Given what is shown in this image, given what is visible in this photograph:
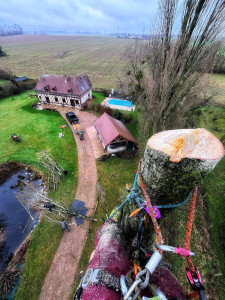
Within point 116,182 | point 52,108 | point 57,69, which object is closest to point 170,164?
point 116,182

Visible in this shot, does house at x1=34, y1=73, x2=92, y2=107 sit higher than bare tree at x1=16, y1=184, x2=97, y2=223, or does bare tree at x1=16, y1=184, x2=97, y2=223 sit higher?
house at x1=34, y1=73, x2=92, y2=107

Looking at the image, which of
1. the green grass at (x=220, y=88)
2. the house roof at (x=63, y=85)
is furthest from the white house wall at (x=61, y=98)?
the green grass at (x=220, y=88)

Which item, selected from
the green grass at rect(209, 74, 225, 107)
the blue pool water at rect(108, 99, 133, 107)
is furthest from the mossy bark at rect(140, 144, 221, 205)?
the blue pool water at rect(108, 99, 133, 107)

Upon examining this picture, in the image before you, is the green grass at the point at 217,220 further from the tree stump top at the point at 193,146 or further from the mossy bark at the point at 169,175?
the tree stump top at the point at 193,146

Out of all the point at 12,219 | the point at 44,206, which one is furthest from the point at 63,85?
the point at 12,219

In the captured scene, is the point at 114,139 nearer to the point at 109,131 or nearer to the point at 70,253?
the point at 109,131

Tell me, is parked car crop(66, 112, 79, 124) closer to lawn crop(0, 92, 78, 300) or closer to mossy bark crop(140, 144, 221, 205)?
lawn crop(0, 92, 78, 300)

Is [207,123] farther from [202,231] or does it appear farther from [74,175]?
[74,175]
